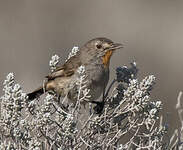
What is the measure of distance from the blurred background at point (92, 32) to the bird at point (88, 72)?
6.42 metres

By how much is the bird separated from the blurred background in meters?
6.42

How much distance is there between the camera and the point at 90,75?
7273 millimetres

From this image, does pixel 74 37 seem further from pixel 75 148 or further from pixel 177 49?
pixel 75 148

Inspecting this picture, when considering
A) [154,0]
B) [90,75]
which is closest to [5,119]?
[90,75]

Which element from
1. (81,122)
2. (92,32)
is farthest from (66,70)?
(92,32)

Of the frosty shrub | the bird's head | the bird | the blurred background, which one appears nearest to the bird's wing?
the bird

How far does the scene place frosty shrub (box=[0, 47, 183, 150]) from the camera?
5.65 meters

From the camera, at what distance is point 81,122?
611 cm

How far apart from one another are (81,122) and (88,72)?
1.28 metres

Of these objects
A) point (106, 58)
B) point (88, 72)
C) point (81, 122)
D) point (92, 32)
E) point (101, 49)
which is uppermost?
point (92, 32)

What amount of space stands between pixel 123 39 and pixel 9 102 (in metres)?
12.0

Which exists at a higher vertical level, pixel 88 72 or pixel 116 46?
pixel 116 46

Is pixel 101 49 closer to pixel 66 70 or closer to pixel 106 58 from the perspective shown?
pixel 106 58

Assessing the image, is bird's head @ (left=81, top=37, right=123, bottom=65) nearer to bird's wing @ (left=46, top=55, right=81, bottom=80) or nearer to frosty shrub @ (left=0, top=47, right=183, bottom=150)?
bird's wing @ (left=46, top=55, right=81, bottom=80)
